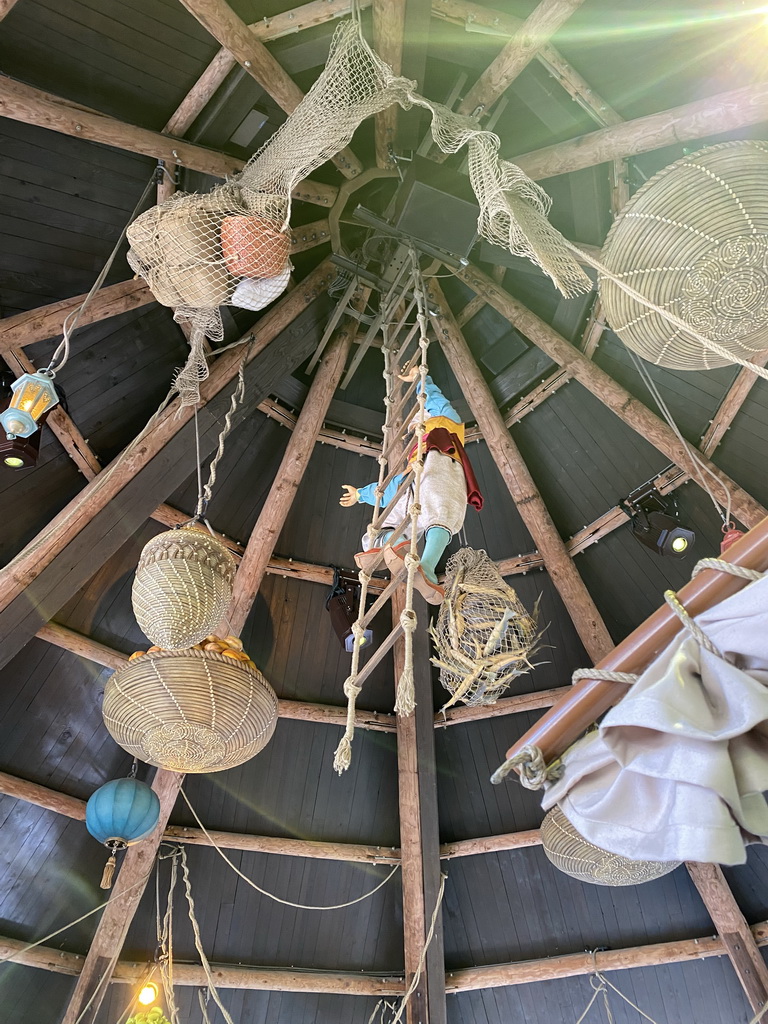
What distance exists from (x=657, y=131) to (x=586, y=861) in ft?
12.6

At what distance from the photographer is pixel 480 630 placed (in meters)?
3.58

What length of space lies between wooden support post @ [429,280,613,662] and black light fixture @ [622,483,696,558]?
56cm

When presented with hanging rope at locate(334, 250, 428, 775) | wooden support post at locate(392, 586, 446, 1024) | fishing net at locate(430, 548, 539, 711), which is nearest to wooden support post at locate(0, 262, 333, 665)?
hanging rope at locate(334, 250, 428, 775)

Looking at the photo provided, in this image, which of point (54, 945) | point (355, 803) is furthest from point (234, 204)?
point (54, 945)

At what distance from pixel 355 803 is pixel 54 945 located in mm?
2300

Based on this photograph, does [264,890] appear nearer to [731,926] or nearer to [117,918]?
[117,918]

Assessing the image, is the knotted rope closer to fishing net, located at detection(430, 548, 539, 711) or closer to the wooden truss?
fishing net, located at detection(430, 548, 539, 711)

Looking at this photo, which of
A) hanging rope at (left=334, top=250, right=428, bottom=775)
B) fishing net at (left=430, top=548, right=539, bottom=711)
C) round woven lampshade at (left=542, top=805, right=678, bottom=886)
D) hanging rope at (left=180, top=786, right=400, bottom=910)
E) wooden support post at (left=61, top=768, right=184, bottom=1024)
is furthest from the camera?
hanging rope at (left=180, top=786, right=400, bottom=910)

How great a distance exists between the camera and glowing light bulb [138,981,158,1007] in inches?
177

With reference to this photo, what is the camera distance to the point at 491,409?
4969 mm

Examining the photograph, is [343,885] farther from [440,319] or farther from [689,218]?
[689,218]

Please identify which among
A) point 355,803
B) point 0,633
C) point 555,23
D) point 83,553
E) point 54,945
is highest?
point 555,23

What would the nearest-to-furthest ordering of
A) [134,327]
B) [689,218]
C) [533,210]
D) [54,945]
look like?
[689,218] < [533,210] < [134,327] < [54,945]

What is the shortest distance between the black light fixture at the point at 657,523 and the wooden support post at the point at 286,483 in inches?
86.7
